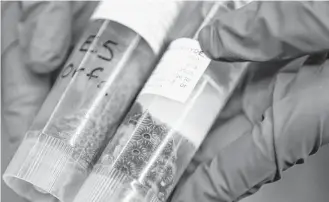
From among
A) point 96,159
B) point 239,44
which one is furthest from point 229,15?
point 96,159

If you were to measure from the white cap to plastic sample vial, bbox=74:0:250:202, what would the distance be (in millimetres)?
34

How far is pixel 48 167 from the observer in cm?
69

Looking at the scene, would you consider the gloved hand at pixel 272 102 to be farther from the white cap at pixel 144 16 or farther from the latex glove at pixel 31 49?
the latex glove at pixel 31 49

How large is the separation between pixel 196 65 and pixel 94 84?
161 mm

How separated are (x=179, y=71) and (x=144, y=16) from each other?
11cm

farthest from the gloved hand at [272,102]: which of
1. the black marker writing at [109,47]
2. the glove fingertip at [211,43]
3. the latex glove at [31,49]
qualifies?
the latex glove at [31,49]

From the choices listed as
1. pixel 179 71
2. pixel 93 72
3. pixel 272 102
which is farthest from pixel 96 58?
pixel 272 102

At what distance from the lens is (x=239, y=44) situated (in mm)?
718

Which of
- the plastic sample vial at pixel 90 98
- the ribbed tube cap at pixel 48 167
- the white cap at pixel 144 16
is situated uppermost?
the white cap at pixel 144 16

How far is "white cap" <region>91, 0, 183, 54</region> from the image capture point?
0.73 metres

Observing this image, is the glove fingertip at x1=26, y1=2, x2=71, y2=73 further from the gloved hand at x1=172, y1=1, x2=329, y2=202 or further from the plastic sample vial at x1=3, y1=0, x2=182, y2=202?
the gloved hand at x1=172, y1=1, x2=329, y2=202

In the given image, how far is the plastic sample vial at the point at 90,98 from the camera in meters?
0.70

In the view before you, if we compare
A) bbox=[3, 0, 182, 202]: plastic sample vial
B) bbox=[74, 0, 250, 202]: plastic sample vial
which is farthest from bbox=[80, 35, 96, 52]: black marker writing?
bbox=[74, 0, 250, 202]: plastic sample vial

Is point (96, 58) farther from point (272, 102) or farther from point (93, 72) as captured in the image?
point (272, 102)
